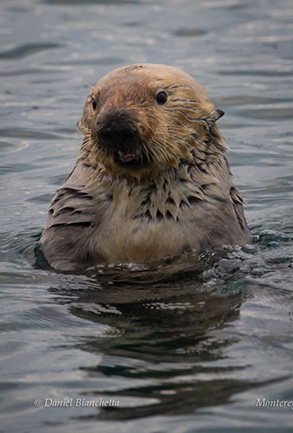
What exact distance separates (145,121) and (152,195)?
55 centimetres

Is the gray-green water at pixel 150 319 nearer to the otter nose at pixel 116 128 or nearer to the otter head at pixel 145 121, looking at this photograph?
the otter head at pixel 145 121

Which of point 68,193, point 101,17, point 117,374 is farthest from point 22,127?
point 117,374

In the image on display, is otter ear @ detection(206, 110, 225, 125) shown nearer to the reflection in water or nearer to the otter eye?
the otter eye

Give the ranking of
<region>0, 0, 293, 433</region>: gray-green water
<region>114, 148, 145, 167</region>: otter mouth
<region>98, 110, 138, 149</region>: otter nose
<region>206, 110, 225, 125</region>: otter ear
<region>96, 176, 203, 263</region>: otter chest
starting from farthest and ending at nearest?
<region>206, 110, 225, 125</region>: otter ear
<region>96, 176, 203, 263</region>: otter chest
<region>114, 148, 145, 167</region>: otter mouth
<region>98, 110, 138, 149</region>: otter nose
<region>0, 0, 293, 433</region>: gray-green water

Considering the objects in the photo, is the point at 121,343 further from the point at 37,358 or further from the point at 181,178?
the point at 181,178

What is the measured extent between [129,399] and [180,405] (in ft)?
0.72

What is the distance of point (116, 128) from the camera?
13.5 feet

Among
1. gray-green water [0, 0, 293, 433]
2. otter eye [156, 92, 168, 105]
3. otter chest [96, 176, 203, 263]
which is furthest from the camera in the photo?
otter chest [96, 176, 203, 263]

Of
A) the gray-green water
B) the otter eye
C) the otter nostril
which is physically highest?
the otter eye

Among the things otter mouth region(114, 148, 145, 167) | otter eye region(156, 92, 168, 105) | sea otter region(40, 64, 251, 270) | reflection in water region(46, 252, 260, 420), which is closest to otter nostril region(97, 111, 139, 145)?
otter mouth region(114, 148, 145, 167)

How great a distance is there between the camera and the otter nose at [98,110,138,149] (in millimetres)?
A: 4117

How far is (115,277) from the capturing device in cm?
460

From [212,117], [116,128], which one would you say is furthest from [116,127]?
[212,117]

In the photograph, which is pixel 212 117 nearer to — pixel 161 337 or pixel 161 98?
pixel 161 98
